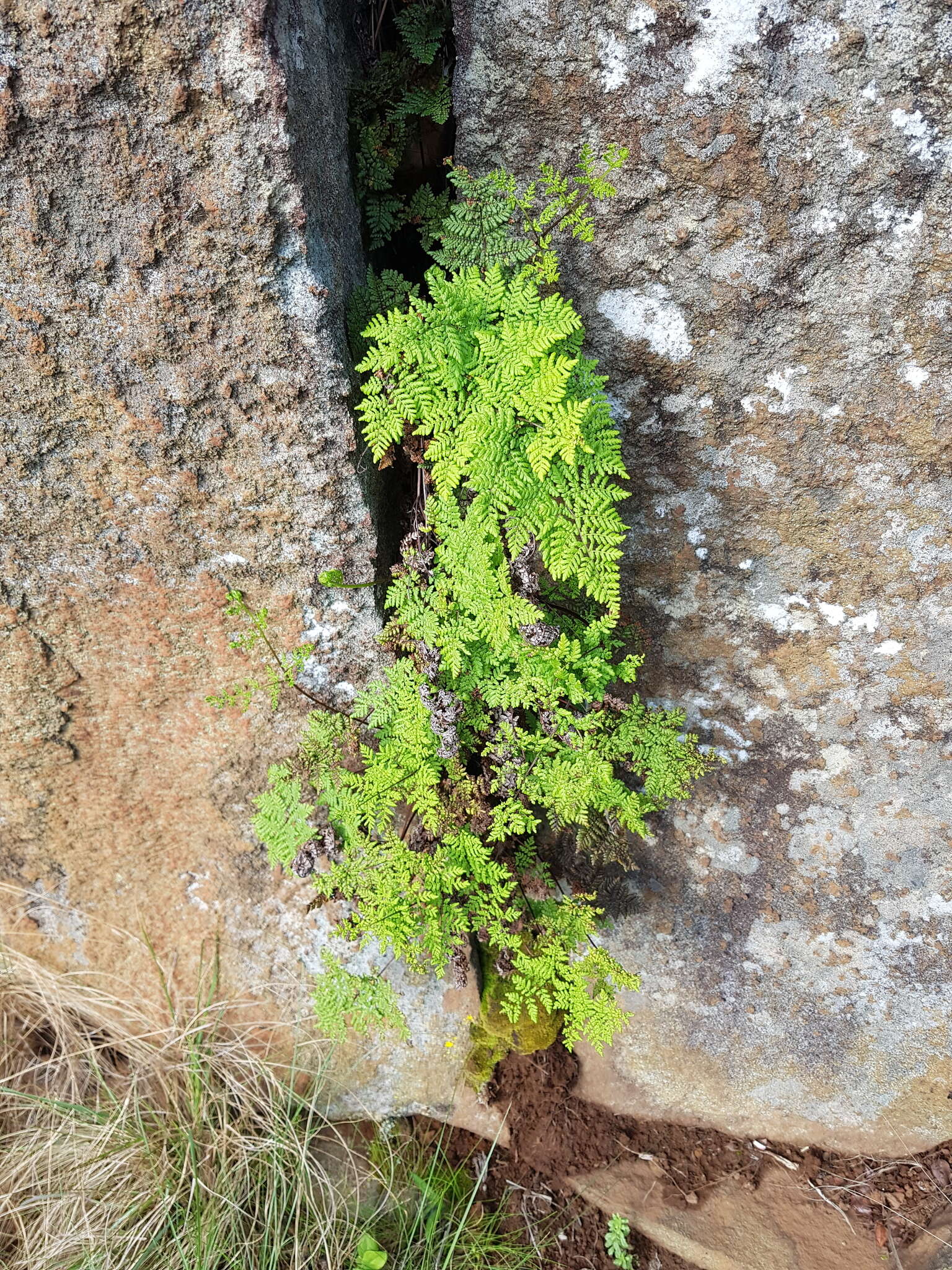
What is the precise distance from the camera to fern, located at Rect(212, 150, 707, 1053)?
176 cm

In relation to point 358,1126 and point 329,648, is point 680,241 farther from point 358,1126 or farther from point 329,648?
point 358,1126

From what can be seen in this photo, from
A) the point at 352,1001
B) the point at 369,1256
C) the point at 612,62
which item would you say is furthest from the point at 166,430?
the point at 369,1256

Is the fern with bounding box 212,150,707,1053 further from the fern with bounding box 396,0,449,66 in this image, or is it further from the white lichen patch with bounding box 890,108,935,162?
the white lichen patch with bounding box 890,108,935,162

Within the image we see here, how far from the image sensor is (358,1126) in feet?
9.94

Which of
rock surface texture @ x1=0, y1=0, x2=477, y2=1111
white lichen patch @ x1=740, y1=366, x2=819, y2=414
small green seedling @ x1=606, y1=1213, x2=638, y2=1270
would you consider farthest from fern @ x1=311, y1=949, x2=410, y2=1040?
white lichen patch @ x1=740, y1=366, x2=819, y2=414

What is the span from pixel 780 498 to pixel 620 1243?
103 inches

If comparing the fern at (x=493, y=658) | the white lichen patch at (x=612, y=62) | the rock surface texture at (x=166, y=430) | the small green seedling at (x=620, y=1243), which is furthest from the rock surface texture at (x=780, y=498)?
the rock surface texture at (x=166, y=430)

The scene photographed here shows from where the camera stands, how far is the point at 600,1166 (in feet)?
9.64

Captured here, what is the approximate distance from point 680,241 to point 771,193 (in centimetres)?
22

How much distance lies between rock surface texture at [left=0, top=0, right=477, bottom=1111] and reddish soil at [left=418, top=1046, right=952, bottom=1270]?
3.47 feet

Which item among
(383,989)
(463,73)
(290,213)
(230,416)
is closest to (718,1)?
(463,73)

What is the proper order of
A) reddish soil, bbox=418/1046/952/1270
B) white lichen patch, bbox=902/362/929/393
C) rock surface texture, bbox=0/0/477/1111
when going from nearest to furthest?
1. rock surface texture, bbox=0/0/477/1111
2. white lichen patch, bbox=902/362/929/393
3. reddish soil, bbox=418/1046/952/1270

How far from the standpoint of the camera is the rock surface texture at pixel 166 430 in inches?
65.2

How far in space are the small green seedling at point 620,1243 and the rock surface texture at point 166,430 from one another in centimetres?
147
